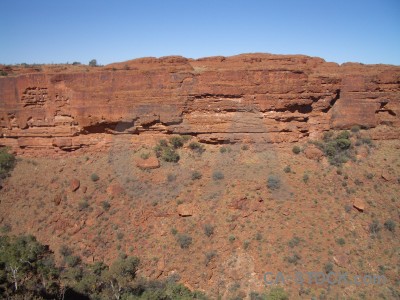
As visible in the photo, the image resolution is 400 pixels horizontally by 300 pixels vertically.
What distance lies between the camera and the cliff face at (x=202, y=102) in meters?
21.6

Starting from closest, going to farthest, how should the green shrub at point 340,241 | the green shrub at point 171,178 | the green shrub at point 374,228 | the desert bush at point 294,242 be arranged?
the desert bush at point 294,242, the green shrub at point 340,241, the green shrub at point 374,228, the green shrub at point 171,178

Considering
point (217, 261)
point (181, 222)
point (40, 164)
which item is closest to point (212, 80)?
point (181, 222)

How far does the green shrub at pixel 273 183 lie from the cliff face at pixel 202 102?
3.23 metres

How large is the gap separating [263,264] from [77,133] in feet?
46.8

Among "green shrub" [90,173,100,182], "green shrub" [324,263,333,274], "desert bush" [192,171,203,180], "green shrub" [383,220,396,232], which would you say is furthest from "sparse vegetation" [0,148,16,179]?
"green shrub" [383,220,396,232]

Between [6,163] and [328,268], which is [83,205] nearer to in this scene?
[6,163]

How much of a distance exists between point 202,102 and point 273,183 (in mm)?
6554

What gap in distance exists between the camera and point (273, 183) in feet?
63.2

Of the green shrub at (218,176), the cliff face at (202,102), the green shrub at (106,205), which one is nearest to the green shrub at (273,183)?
the green shrub at (218,176)

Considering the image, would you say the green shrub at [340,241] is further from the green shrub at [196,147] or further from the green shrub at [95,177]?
the green shrub at [95,177]

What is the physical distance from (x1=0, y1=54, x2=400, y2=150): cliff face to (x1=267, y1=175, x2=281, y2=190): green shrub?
3235mm

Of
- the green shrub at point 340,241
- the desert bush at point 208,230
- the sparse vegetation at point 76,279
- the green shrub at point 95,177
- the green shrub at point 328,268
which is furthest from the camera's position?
the green shrub at point 95,177

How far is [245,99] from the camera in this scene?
2158 centimetres

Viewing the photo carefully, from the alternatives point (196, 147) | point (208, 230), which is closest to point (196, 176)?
point (196, 147)
